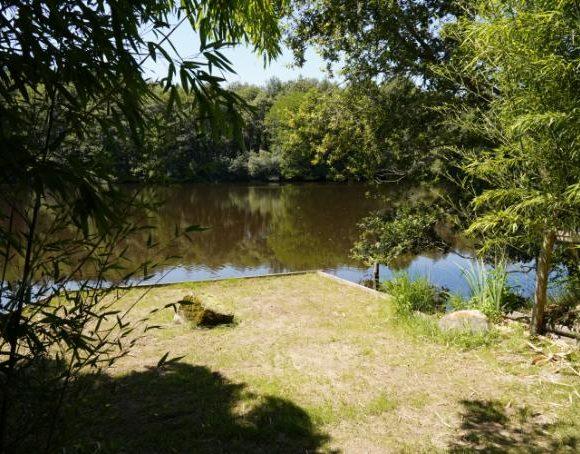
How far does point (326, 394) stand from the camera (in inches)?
170

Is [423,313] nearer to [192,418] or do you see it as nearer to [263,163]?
[192,418]

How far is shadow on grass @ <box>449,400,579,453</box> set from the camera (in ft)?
11.2

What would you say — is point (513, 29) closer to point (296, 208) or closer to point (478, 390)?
point (478, 390)

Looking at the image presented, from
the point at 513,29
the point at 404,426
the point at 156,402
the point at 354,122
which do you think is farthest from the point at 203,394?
the point at 354,122

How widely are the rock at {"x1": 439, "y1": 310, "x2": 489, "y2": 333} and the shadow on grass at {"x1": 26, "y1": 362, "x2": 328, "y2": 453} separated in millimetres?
2635

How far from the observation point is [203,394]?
14.1ft

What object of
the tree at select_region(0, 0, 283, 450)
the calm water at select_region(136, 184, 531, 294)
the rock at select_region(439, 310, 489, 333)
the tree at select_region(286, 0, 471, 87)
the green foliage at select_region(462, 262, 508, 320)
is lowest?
the calm water at select_region(136, 184, 531, 294)

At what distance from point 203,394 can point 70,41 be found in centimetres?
341

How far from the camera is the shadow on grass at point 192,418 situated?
11.3 feet

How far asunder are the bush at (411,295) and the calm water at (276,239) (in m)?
0.66

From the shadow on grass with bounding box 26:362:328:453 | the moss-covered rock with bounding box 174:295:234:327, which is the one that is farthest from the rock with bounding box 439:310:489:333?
the moss-covered rock with bounding box 174:295:234:327

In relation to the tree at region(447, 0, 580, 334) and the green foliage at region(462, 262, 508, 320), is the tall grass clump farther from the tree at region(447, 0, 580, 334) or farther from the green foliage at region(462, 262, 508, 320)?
the tree at region(447, 0, 580, 334)

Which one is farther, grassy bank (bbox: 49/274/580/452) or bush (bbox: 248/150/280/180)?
bush (bbox: 248/150/280/180)

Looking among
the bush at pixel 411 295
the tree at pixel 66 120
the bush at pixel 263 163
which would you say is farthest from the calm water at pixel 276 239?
the bush at pixel 263 163
